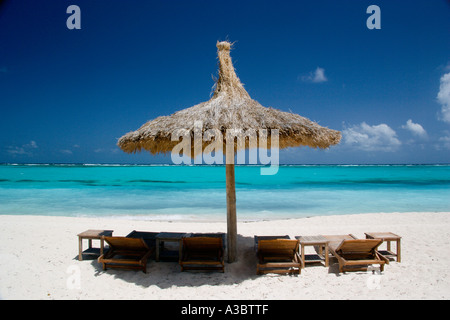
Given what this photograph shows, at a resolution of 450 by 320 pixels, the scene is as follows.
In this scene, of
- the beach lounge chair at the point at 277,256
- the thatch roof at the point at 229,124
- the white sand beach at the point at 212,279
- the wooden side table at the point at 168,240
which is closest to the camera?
the white sand beach at the point at 212,279

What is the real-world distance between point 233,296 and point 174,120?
2328mm

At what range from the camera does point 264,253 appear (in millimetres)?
3521

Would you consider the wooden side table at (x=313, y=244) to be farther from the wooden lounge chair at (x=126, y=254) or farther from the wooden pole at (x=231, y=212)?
the wooden lounge chair at (x=126, y=254)

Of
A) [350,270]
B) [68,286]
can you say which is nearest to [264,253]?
[350,270]

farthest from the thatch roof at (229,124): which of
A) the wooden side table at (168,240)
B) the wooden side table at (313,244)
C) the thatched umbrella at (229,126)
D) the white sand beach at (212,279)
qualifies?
the white sand beach at (212,279)

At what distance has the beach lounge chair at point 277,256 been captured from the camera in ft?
11.0

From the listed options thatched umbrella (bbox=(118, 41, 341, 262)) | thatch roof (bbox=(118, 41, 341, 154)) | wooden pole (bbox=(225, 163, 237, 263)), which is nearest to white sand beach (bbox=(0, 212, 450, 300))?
wooden pole (bbox=(225, 163, 237, 263))

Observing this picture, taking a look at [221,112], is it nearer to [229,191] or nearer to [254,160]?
[254,160]

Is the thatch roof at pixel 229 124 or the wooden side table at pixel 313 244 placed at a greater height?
the thatch roof at pixel 229 124

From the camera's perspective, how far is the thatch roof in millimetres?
3098

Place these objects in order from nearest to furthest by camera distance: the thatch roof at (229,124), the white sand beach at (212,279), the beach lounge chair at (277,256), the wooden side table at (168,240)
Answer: the white sand beach at (212,279)
the thatch roof at (229,124)
the beach lounge chair at (277,256)
the wooden side table at (168,240)

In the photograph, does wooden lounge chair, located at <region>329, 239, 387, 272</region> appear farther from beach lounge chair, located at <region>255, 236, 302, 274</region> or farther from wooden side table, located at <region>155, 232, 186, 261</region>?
wooden side table, located at <region>155, 232, 186, 261</region>

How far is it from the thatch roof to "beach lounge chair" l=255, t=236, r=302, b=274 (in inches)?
54.7

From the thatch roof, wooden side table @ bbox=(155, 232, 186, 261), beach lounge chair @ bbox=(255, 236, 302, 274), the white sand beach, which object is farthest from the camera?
wooden side table @ bbox=(155, 232, 186, 261)
